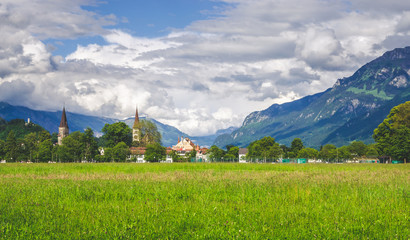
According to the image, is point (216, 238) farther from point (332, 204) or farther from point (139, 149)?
point (139, 149)

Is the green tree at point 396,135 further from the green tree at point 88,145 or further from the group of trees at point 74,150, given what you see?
the green tree at point 88,145

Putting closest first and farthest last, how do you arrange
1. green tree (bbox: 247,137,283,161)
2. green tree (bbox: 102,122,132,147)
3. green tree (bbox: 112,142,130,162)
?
green tree (bbox: 112,142,130,162), green tree (bbox: 247,137,283,161), green tree (bbox: 102,122,132,147)

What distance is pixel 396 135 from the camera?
3521 inches

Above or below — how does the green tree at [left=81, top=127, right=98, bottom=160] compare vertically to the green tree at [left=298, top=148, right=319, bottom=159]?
above

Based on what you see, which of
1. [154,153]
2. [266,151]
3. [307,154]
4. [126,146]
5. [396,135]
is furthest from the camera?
[307,154]

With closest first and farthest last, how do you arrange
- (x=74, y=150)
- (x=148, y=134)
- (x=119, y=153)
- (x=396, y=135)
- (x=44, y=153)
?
(x=396, y=135) < (x=74, y=150) < (x=44, y=153) < (x=119, y=153) < (x=148, y=134)

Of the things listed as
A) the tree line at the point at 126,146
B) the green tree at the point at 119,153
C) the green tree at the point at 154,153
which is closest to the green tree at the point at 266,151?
the tree line at the point at 126,146

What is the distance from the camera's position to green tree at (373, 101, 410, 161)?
287ft

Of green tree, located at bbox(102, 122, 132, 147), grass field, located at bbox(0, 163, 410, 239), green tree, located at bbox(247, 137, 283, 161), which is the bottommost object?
grass field, located at bbox(0, 163, 410, 239)

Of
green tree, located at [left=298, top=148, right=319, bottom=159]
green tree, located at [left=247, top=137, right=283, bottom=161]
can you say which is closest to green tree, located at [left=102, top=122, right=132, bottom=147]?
green tree, located at [left=247, top=137, right=283, bottom=161]

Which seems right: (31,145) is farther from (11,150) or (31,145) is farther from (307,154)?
(307,154)

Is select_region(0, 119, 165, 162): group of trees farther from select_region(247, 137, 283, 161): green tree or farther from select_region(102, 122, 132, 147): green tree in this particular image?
select_region(247, 137, 283, 161): green tree

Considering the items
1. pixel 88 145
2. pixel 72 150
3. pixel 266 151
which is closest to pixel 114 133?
pixel 88 145

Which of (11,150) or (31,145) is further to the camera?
(31,145)
